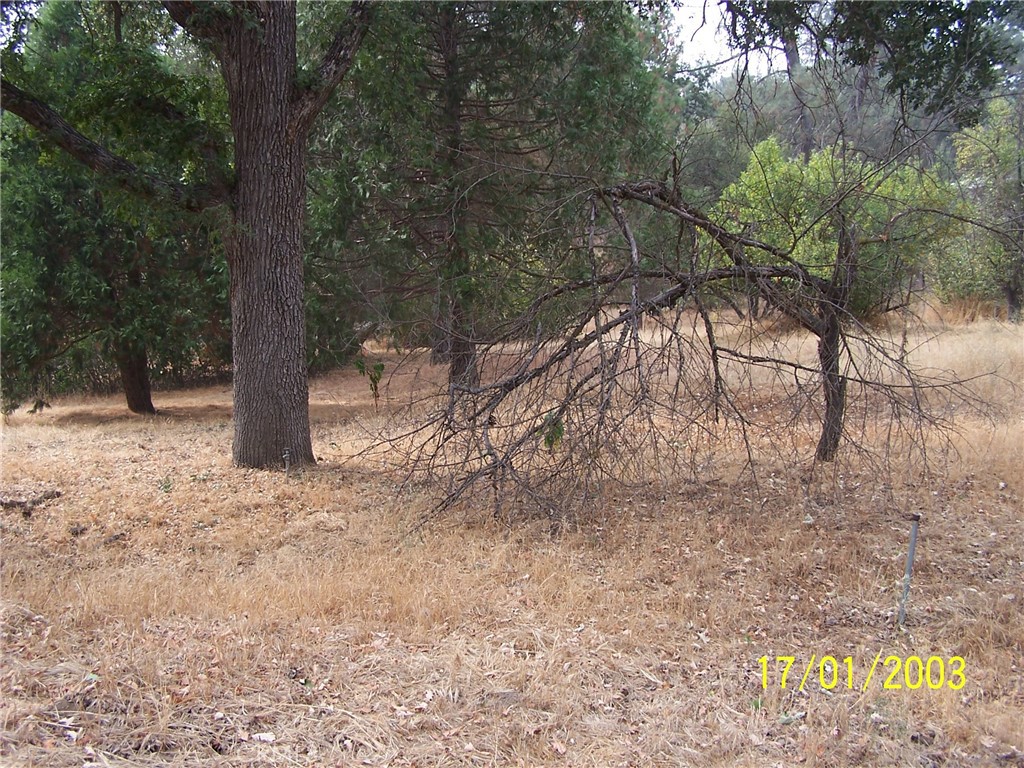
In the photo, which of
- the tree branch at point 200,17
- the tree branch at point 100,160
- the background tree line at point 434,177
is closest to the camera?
the tree branch at point 100,160

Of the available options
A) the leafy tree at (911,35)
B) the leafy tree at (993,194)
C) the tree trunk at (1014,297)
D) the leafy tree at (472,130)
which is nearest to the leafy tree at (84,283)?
the leafy tree at (472,130)

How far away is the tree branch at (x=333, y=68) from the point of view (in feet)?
26.9

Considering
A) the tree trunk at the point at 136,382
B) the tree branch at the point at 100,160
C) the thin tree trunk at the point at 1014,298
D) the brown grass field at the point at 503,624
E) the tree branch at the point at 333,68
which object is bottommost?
the brown grass field at the point at 503,624

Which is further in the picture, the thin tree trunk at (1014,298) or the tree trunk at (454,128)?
the thin tree trunk at (1014,298)

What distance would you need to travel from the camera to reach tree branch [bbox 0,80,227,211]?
23.1 feet

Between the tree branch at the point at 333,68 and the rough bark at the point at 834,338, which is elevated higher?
the tree branch at the point at 333,68

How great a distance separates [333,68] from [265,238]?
193 centimetres

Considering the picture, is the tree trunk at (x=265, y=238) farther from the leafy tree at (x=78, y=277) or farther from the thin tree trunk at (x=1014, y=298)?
the thin tree trunk at (x=1014, y=298)

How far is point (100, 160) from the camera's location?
743 cm

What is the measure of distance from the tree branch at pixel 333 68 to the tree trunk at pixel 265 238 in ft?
0.35

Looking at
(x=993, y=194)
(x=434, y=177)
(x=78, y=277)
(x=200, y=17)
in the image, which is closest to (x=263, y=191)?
(x=200, y=17)

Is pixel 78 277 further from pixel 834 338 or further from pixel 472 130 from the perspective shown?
pixel 834 338

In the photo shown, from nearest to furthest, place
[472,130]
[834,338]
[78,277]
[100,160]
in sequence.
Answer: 1. [100,160]
2. [834,338]
3. [472,130]
4. [78,277]

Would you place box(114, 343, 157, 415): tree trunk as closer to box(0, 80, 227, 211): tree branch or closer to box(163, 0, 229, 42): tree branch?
box(0, 80, 227, 211): tree branch
